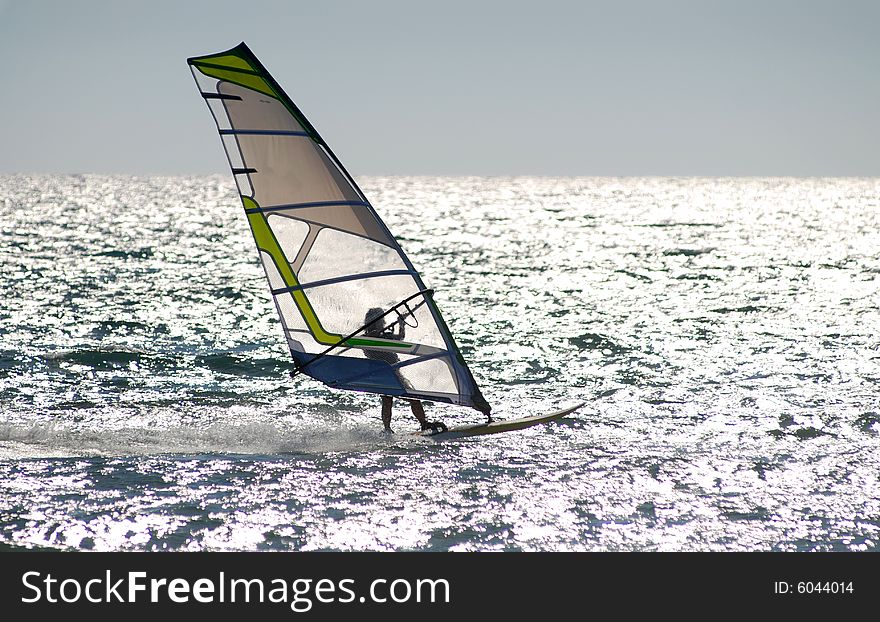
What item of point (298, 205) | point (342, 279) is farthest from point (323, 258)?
point (298, 205)

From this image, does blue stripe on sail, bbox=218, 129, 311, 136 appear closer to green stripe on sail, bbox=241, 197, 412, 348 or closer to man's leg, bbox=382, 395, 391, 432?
green stripe on sail, bbox=241, 197, 412, 348

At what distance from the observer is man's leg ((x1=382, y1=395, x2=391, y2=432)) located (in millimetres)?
11977

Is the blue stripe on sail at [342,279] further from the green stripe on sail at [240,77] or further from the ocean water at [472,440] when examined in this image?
the green stripe on sail at [240,77]

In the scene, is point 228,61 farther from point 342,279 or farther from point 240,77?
point 342,279

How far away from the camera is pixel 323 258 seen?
10977mm

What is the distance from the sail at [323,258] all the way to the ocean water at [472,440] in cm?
99

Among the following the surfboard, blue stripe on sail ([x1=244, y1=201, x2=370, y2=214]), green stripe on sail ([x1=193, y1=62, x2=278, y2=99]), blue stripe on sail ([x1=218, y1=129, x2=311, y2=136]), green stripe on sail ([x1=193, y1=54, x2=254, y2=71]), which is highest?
green stripe on sail ([x1=193, y1=54, x2=254, y2=71])

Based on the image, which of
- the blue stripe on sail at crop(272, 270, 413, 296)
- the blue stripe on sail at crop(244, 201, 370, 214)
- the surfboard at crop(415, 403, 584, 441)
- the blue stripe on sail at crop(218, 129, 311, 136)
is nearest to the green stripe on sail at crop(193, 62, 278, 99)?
the blue stripe on sail at crop(218, 129, 311, 136)

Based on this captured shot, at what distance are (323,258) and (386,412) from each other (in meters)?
2.23

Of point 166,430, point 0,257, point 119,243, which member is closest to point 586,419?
point 166,430

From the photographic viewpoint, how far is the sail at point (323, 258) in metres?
Answer: 10.3

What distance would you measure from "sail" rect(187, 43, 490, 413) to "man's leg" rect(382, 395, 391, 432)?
2.29 feet

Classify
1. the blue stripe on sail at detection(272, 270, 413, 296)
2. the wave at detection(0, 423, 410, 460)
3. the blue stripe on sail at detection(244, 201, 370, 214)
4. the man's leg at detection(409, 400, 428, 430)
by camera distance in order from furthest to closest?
1. the man's leg at detection(409, 400, 428, 430)
2. the wave at detection(0, 423, 410, 460)
3. the blue stripe on sail at detection(272, 270, 413, 296)
4. the blue stripe on sail at detection(244, 201, 370, 214)

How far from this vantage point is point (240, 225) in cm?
7206
